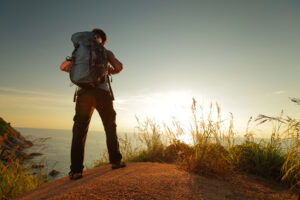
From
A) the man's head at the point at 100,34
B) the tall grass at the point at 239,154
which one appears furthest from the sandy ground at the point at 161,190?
the man's head at the point at 100,34

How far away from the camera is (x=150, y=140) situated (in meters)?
4.12

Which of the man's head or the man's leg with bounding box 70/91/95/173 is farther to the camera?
the man's head

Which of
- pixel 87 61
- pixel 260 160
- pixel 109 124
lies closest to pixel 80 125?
pixel 109 124

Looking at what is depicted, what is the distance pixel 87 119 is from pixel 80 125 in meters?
0.14

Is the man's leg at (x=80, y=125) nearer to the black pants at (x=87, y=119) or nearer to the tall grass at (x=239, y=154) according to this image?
the black pants at (x=87, y=119)

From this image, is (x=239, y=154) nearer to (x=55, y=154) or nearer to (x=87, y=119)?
(x=87, y=119)

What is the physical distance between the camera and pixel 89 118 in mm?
2596

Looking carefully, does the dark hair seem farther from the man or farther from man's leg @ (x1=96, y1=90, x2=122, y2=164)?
man's leg @ (x1=96, y1=90, x2=122, y2=164)

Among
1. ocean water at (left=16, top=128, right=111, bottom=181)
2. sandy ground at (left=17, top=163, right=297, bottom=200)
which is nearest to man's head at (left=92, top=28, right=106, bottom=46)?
ocean water at (left=16, top=128, right=111, bottom=181)

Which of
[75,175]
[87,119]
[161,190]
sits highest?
[87,119]

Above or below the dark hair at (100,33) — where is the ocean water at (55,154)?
below

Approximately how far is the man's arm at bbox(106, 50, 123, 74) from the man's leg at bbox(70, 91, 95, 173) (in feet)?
2.13

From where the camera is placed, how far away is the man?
8.18ft

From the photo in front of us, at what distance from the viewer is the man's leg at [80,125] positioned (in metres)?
2.49
